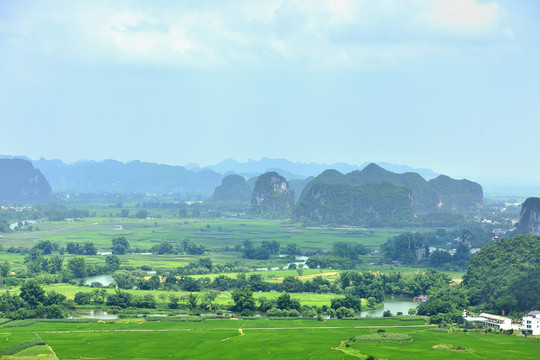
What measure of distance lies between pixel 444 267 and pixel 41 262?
137ft

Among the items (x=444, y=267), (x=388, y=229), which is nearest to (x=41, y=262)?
(x=444, y=267)

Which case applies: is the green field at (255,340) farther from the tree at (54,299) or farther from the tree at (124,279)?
the tree at (124,279)

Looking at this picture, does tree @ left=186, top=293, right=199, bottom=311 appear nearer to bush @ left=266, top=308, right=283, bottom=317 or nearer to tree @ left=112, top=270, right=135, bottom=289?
bush @ left=266, top=308, right=283, bottom=317

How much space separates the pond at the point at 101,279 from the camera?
207 ft

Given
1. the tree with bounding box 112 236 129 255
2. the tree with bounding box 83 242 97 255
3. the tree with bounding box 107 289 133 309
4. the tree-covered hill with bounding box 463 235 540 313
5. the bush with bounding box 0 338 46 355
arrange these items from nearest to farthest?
the bush with bounding box 0 338 46 355 → the tree-covered hill with bounding box 463 235 540 313 → the tree with bounding box 107 289 133 309 → the tree with bounding box 83 242 97 255 → the tree with bounding box 112 236 129 255

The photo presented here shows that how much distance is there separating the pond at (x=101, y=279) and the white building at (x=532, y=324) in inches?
1408

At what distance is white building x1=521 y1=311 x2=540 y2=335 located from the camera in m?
43.8

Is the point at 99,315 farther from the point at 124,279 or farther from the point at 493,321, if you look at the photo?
the point at 493,321

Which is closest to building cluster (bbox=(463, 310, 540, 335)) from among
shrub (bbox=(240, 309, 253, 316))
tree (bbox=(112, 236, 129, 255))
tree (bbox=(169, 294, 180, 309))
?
shrub (bbox=(240, 309, 253, 316))

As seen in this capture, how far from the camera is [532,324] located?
1729 inches

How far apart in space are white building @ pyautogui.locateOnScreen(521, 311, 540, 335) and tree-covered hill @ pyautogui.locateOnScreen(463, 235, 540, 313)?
262 cm

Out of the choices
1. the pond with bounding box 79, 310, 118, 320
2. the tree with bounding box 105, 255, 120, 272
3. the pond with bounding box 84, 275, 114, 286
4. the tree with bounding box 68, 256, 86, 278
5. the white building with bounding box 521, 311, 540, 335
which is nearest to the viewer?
the white building with bounding box 521, 311, 540, 335

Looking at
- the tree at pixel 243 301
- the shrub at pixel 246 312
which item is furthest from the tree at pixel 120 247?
the shrub at pixel 246 312

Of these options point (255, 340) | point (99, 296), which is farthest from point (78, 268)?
point (255, 340)
